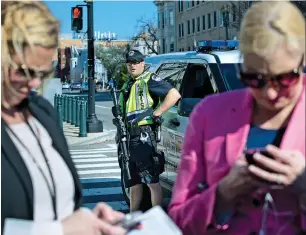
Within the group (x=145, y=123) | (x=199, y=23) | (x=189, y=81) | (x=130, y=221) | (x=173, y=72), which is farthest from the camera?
(x=199, y=23)

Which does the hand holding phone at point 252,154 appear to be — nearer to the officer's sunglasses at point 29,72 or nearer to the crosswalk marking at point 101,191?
the officer's sunglasses at point 29,72

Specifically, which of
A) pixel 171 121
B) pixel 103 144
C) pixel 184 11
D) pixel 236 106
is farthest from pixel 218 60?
pixel 184 11

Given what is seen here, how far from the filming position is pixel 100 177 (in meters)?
10.8

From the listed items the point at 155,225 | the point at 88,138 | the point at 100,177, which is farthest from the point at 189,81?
the point at 88,138

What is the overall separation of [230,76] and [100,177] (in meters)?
5.47

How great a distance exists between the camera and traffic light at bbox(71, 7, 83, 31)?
716 inches

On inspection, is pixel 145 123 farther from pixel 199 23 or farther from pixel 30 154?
pixel 199 23

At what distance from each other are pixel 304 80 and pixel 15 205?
107 cm

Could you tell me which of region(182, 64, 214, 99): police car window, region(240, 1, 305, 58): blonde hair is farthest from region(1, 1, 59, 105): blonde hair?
region(182, 64, 214, 99): police car window

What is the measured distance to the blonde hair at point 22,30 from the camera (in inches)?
74.4

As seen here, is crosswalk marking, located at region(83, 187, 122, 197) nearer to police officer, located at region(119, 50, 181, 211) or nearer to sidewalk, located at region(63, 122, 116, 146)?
police officer, located at region(119, 50, 181, 211)

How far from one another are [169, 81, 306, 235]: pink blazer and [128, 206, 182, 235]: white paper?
0.18m

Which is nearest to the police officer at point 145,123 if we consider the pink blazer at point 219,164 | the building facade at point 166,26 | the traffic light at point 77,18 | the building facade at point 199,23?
the pink blazer at point 219,164

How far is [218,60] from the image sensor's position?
6.04m
